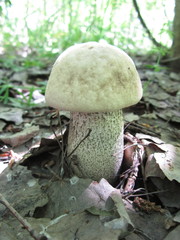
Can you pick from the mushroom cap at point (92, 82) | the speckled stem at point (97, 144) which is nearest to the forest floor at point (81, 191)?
the speckled stem at point (97, 144)

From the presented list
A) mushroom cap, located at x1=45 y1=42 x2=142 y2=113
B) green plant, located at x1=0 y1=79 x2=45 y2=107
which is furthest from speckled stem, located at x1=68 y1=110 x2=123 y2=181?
green plant, located at x1=0 y1=79 x2=45 y2=107

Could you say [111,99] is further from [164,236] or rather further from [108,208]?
[164,236]

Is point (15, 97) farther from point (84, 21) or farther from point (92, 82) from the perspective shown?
point (84, 21)

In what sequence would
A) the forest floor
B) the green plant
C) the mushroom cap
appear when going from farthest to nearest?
the green plant
the mushroom cap
the forest floor

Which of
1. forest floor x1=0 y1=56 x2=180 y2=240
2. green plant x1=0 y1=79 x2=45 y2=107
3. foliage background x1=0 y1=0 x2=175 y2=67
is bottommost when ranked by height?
forest floor x1=0 y1=56 x2=180 y2=240

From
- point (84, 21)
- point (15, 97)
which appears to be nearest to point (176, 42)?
point (84, 21)

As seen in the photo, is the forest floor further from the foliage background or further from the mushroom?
the foliage background

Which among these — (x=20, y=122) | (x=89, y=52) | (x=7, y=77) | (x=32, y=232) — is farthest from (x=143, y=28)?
(x=32, y=232)
